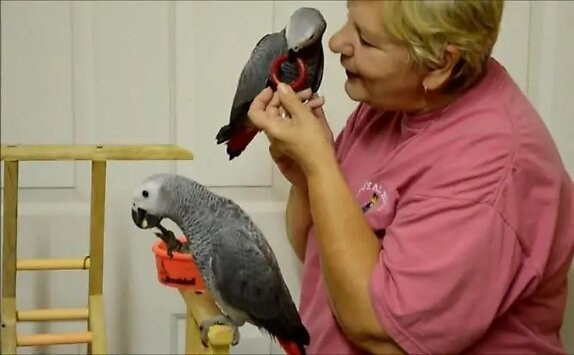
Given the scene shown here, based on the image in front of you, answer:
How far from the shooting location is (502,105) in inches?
33.2

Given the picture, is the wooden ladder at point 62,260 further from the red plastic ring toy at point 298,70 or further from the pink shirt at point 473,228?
the pink shirt at point 473,228

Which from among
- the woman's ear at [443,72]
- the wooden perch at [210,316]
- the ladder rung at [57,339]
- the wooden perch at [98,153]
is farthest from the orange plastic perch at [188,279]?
the woman's ear at [443,72]

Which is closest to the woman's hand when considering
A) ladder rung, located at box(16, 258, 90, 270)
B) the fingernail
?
the fingernail

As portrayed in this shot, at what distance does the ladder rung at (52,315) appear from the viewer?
3.76ft

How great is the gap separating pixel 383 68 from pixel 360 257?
0.21 metres

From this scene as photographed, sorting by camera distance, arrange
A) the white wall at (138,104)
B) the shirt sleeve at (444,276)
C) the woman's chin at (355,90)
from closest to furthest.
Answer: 1. the shirt sleeve at (444,276)
2. the woman's chin at (355,90)
3. the white wall at (138,104)

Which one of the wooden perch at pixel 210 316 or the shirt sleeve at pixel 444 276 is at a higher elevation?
the shirt sleeve at pixel 444 276

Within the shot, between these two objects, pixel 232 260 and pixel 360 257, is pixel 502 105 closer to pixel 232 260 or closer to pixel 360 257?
pixel 360 257

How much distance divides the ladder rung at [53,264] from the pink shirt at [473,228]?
45 cm

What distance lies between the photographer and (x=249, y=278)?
83 centimetres

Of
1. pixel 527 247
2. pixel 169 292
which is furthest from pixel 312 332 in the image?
pixel 169 292

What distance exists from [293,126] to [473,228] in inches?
8.9

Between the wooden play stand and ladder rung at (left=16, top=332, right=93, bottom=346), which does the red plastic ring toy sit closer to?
the wooden play stand

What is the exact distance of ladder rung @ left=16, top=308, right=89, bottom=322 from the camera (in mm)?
1146
